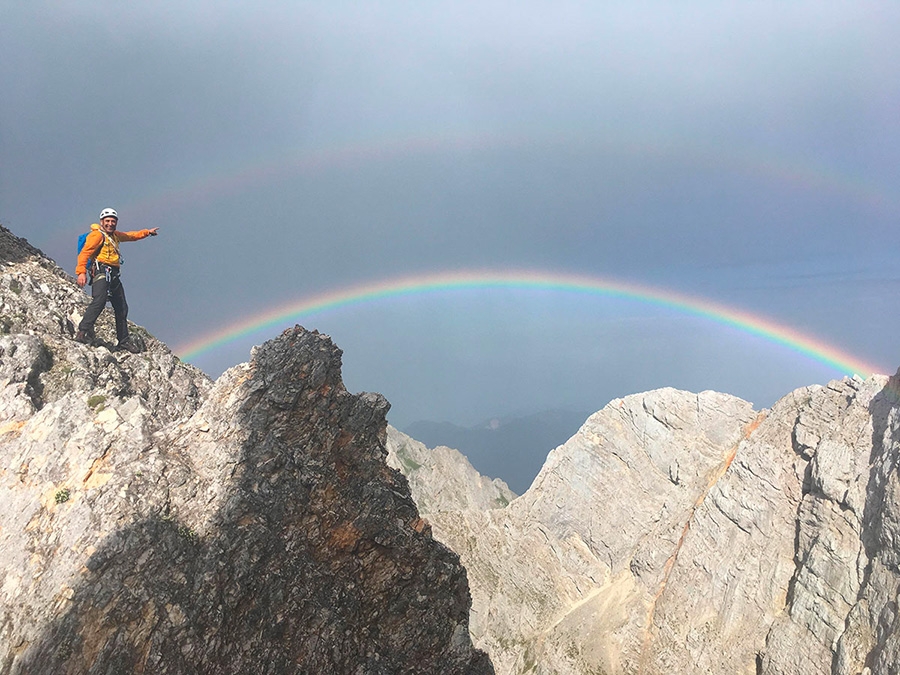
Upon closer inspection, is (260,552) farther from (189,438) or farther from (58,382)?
(58,382)

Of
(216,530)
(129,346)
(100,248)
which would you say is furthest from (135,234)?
(216,530)

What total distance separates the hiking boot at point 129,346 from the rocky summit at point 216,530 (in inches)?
97.0

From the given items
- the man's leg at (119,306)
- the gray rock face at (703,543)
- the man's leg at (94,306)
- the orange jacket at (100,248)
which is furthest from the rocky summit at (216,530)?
the gray rock face at (703,543)

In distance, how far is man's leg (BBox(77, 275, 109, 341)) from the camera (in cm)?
1769

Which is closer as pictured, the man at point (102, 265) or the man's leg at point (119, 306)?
the man at point (102, 265)

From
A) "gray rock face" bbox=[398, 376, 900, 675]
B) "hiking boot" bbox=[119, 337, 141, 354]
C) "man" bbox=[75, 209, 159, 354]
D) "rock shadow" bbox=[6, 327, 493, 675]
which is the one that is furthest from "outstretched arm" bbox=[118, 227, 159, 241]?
"gray rock face" bbox=[398, 376, 900, 675]

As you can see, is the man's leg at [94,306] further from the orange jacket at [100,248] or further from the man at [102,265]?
the orange jacket at [100,248]

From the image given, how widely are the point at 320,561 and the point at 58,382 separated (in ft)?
35.8

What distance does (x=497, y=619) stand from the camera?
99.4m

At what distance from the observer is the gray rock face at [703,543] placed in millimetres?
75938

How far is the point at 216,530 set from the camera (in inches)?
440

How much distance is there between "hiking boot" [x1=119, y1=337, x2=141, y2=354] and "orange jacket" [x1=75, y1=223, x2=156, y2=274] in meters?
3.79

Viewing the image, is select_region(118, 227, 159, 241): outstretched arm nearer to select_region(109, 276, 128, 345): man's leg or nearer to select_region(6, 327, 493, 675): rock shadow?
select_region(109, 276, 128, 345): man's leg

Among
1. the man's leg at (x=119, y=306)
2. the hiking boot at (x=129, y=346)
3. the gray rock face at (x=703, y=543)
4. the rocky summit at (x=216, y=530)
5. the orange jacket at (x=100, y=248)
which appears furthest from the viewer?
the gray rock face at (x=703, y=543)
